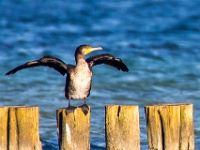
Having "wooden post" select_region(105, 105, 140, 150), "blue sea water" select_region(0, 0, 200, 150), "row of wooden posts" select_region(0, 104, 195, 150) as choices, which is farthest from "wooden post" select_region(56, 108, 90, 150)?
"blue sea water" select_region(0, 0, 200, 150)

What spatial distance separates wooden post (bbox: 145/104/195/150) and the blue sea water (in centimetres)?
242

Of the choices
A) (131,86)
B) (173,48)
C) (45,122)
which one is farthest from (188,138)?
(173,48)

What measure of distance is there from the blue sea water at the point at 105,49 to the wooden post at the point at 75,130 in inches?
102

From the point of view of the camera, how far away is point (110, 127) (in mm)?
7641

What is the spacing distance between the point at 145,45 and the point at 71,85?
32.3 ft

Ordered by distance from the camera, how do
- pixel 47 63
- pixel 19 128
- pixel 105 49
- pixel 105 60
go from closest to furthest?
pixel 19 128 < pixel 47 63 < pixel 105 60 < pixel 105 49

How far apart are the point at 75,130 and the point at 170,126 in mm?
881

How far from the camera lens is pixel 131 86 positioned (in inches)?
582

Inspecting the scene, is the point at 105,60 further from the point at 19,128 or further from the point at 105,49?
the point at 105,49

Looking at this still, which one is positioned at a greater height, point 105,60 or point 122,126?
point 105,60

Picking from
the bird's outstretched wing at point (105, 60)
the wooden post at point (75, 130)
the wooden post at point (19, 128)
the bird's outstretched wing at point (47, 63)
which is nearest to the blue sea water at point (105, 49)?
the bird's outstretched wing at point (105, 60)

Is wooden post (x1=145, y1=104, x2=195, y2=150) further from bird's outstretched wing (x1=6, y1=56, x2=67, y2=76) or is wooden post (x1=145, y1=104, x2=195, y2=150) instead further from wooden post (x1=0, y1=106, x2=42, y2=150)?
bird's outstretched wing (x1=6, y1=56, x2=67, y2=76)

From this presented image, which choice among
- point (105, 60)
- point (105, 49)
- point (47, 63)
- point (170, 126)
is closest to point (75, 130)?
point (170, 126)

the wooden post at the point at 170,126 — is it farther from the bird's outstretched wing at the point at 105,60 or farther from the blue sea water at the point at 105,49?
the blue sea water at the point at 105,49
